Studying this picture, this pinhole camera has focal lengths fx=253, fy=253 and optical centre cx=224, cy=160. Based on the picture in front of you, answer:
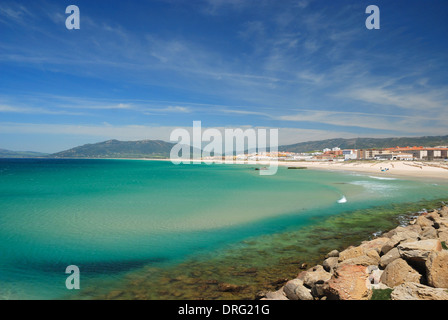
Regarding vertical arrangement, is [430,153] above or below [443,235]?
above

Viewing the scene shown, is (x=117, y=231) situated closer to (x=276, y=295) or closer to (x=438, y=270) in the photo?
(x=276, y=295)

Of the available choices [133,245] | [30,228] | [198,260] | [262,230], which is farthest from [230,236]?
[30,228]

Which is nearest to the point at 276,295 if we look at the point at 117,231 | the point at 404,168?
the point at 117,231

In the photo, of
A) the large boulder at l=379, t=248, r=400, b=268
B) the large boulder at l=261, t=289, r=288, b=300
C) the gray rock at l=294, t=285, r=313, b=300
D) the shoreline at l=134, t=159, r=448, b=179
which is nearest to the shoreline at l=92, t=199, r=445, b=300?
the large boulder at l=261, t=289, r=288, b=300

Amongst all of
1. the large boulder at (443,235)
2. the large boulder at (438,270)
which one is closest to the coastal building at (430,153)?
the large boulder at (443,235)

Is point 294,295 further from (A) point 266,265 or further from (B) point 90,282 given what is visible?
(B) point 90,282

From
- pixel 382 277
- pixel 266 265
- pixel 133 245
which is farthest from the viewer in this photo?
pixel 133 245

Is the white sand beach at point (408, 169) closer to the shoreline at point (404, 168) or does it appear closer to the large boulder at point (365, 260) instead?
the shoreline at point (404, 168)
